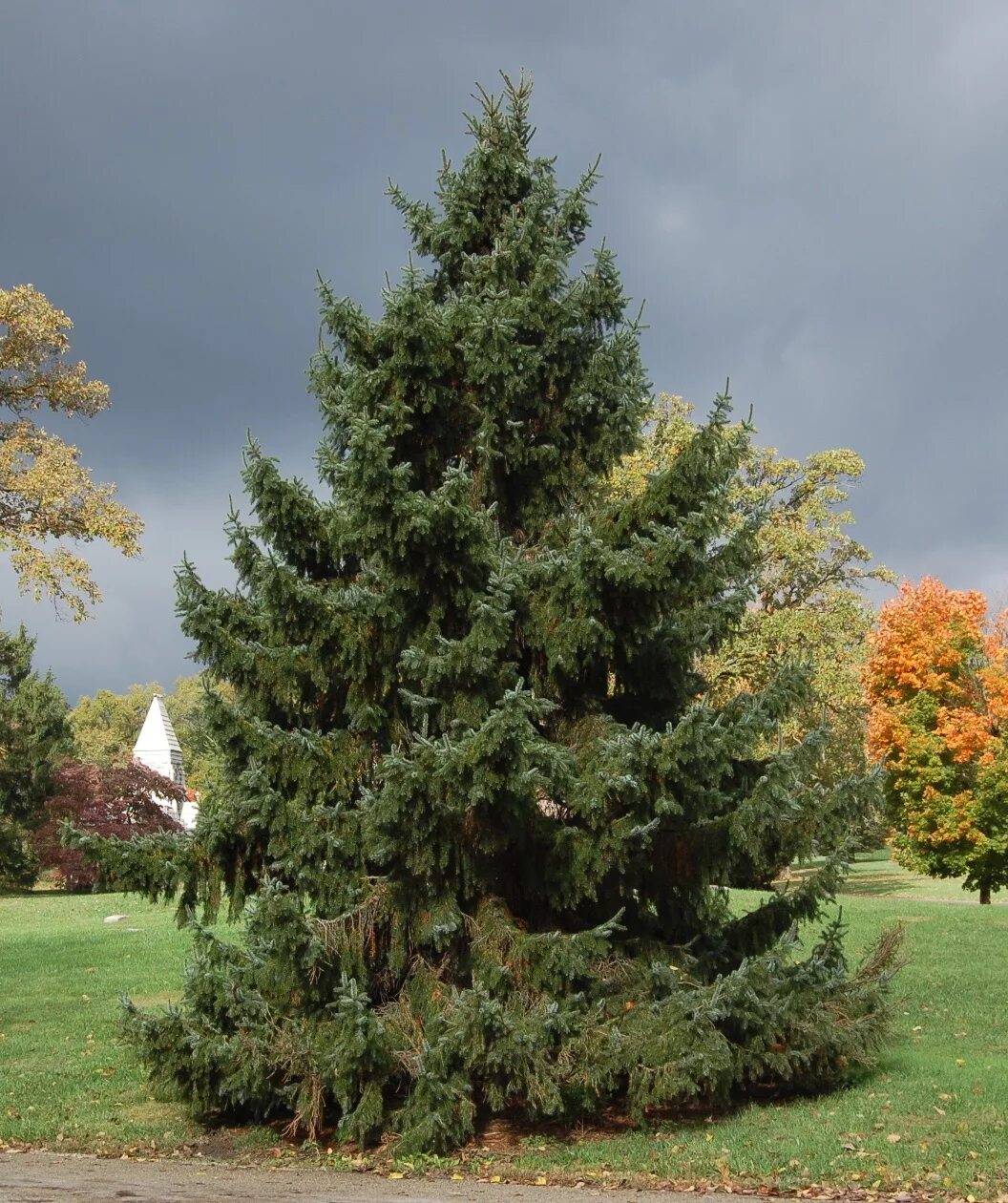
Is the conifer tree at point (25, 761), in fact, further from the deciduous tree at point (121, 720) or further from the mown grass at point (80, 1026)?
the deciduous tree at point (121, 720)

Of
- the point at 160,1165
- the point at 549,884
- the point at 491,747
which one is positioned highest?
the point at 491,747

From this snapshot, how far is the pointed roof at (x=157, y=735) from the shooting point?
5988 cm

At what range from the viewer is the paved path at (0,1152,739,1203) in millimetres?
7340

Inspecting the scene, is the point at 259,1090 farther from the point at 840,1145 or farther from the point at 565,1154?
the point at 840,1145

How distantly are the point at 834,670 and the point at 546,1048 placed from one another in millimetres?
22843

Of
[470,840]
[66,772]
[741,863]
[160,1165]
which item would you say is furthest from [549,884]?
[66,772]

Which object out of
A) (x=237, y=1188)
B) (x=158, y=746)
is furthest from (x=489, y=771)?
(x=158, y=746)

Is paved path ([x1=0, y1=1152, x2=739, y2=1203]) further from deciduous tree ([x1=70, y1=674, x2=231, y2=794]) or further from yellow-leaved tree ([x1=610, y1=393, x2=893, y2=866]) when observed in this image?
deciduous tree ([x1=70, y1=674, x2=231, y2=794])

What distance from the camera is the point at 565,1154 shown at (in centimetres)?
845

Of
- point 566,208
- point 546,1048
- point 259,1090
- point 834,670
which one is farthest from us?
point 834,670

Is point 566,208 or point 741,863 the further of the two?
point 566,208

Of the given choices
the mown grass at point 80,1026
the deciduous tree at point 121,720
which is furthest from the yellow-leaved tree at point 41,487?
the deciduous tree at point 121,720

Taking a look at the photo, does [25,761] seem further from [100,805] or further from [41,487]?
[41,487]

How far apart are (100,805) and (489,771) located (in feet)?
112
